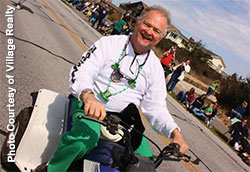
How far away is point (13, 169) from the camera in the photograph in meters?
2.51

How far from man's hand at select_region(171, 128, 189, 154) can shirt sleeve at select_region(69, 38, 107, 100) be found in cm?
95

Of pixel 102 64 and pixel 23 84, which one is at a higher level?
pixel 102 64

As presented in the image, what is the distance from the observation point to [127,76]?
2377 mm

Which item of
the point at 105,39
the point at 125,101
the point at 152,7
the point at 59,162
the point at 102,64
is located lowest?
the point at 59,162

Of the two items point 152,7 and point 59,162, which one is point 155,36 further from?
point 59,162

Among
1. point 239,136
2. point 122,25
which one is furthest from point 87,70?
point 239,136

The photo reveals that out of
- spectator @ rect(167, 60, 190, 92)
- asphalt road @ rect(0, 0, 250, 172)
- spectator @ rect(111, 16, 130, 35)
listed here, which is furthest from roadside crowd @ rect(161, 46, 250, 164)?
spectator @ rect(111, 16, 130, 35)

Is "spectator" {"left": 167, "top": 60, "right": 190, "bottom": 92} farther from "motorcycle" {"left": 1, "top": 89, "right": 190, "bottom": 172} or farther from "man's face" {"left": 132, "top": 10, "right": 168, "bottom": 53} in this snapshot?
"motorcycle" {"left": 1, "top": 89, "right": 190, "bottom": 172}

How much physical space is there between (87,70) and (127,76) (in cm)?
44

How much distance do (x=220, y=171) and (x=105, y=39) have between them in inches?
208

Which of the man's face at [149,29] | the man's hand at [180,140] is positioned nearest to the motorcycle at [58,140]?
the man's hand at [180,140]

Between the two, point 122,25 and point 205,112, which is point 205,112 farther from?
point 122,25

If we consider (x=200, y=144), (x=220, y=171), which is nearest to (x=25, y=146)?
(x=220, y=171)

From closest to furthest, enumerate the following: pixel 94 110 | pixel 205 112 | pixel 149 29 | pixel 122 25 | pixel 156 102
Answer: pixel 94 110, pixel 149 29, pixel 156 102, pixel 122 25, pixel 205 112
